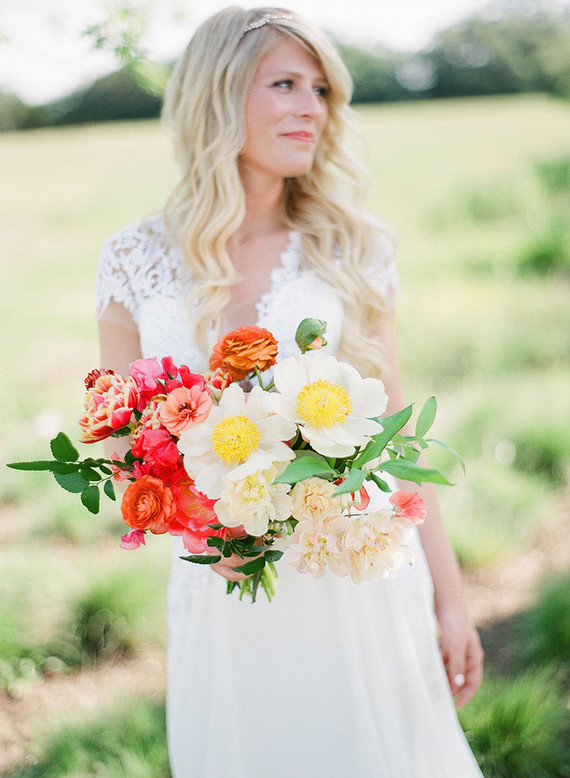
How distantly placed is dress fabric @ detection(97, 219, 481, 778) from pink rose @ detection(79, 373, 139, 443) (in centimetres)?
68

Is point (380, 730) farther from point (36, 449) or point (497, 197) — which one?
point (497, 197)

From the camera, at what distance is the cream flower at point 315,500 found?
1.17m

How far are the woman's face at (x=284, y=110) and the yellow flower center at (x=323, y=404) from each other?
3.44 feet

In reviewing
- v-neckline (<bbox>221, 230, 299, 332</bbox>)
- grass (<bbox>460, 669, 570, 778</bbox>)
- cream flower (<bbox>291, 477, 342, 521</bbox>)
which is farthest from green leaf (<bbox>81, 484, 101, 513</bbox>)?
grass (<bbox>460, 669, 570, 778</bbox>)

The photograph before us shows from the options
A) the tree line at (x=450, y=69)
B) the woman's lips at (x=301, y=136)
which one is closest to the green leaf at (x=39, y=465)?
the woman's lips at (x=301, y=136)

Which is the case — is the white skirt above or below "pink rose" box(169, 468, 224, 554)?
below

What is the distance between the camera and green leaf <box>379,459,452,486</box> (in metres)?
1.03

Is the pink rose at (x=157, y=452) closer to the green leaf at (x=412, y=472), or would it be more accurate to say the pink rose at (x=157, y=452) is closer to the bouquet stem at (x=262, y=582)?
the green leaf at (x=412, y=472)

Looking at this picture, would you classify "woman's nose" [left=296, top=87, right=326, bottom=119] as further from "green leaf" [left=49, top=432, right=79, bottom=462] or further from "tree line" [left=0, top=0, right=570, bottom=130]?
"tree line" [left=0, top=0, right=570, bottom=130]

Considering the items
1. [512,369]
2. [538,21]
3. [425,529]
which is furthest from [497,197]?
[425,529]

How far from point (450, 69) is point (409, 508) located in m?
18.4

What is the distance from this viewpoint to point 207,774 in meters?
1.87

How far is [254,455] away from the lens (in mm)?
1123

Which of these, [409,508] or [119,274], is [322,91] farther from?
[409,508]
